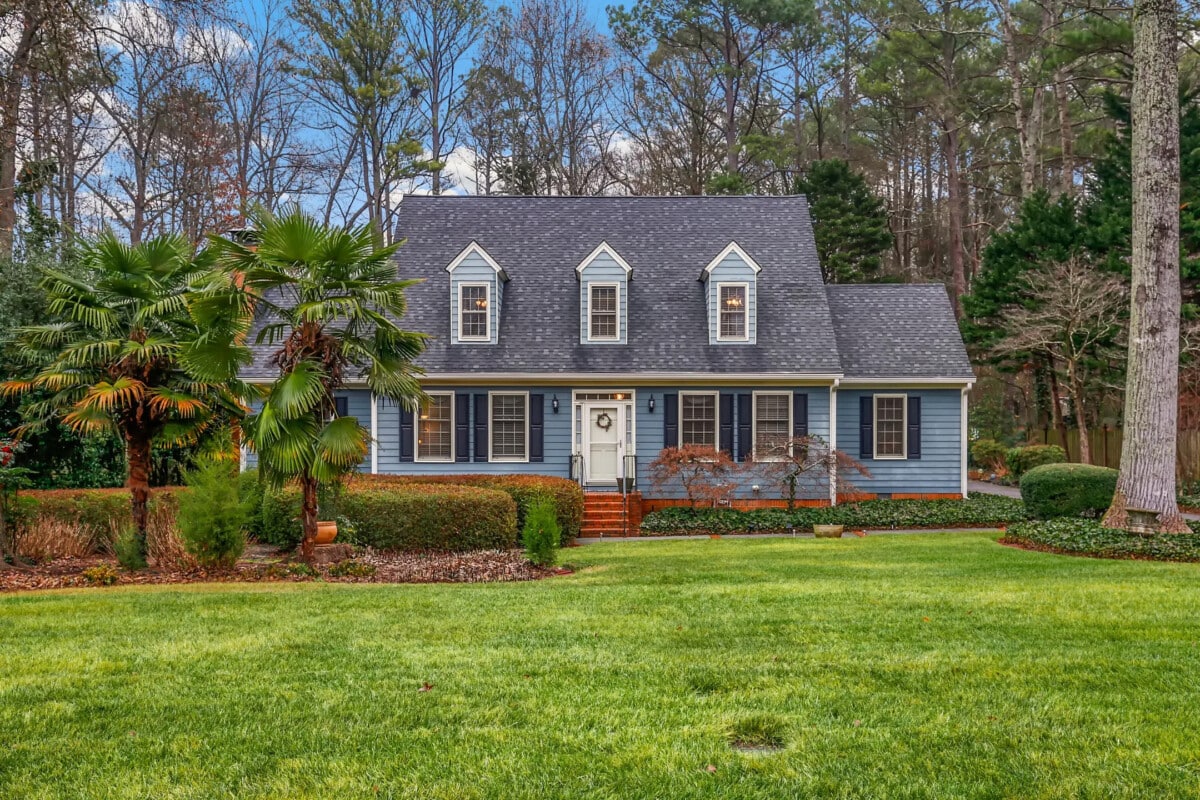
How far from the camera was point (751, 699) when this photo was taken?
4457 millimetres

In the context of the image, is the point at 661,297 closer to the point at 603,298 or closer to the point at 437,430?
the point at 603,298

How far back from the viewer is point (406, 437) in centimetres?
1764

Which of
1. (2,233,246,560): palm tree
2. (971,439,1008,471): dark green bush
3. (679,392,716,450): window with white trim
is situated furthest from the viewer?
(971,439,1008,471): dark green bush

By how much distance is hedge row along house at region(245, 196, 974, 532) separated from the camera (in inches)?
694

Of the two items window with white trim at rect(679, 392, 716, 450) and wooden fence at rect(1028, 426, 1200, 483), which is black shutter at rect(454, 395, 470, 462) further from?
wooden fence at rect(1028, 426, 1200, 483)

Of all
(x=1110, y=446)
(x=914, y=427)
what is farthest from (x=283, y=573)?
(x=1110, y=446)

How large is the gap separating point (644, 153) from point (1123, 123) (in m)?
15.0

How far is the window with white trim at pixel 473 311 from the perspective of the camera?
59.2 feet

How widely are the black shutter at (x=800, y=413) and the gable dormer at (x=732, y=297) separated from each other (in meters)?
1.51

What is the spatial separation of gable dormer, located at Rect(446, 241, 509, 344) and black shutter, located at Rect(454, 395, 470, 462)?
1.31 metres

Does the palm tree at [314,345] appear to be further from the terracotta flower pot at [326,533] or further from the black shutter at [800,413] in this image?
the black shutter at [800,413]

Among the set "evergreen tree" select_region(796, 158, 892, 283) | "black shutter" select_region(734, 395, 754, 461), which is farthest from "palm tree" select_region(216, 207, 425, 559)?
"evergreen tree" select_region(796, 158, 892, 283)

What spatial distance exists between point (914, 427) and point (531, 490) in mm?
8966

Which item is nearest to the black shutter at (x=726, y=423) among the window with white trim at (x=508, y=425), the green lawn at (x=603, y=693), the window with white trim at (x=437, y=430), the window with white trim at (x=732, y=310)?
the window with white trim at (x=732, y=310)
